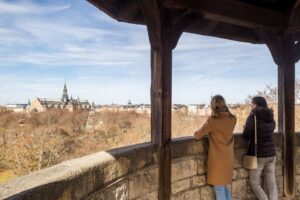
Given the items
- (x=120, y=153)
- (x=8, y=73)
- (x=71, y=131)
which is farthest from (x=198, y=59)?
(x=8, y=73)

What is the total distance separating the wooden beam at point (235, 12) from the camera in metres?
3.33

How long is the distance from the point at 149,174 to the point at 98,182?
3.27 ft

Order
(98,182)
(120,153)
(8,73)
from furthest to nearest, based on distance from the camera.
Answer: (8,73) → (120,153) → (98,182)

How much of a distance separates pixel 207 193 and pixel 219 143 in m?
0.71

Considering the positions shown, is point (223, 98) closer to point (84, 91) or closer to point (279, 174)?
point (279, 174)

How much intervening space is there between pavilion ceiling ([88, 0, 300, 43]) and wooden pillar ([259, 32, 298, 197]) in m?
0.20

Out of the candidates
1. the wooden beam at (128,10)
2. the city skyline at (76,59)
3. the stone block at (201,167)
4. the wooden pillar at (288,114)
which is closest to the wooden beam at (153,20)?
the wooden beam at (128,10)

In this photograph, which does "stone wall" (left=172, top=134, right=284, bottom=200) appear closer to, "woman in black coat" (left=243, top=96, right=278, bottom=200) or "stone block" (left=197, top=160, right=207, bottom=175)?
"stone block" (left=197, top=160, right=207, bottom=175)

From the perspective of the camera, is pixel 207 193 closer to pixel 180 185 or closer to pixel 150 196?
pixel 180 185

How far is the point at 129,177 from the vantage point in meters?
2.79

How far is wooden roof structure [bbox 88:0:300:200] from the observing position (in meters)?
3.26

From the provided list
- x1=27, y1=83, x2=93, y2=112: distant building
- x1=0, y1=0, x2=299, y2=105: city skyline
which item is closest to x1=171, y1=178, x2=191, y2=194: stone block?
x1=0, y1=0, x2=299, y2=105: city skyline

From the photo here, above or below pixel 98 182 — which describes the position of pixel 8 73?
above

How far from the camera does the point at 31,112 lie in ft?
85.8
